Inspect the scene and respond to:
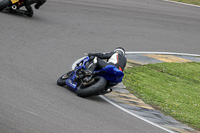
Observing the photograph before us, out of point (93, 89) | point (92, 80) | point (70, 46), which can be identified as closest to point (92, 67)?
point (92, 80)

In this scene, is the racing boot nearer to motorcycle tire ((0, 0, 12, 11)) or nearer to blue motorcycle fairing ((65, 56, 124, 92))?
blue motorcycle fairing ((65, 56, 124, 92))

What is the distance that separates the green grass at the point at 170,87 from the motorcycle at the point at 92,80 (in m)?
1.43

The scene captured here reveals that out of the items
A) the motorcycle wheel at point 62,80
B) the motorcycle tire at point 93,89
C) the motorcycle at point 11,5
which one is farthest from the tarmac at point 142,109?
the motorcycle at point 11,5

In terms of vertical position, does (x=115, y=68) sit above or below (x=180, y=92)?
above

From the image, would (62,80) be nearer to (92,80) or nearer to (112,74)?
(92,80)

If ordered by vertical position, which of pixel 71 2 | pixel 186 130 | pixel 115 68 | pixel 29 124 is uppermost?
pixel 71 2

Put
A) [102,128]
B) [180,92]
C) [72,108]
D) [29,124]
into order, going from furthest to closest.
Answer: [180,92] → [72,108] → [102,128] → [29,124]

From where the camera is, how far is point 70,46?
12500mm

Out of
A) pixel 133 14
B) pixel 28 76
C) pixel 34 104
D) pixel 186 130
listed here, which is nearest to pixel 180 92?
pixel 186 130

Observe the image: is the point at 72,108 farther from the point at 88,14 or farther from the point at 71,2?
the point at 71,2

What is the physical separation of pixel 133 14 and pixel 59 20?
4891 millimetres

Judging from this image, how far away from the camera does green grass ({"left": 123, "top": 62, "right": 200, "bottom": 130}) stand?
29.1 ft

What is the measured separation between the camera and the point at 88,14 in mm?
16984

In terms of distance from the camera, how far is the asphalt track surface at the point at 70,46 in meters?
6.30
